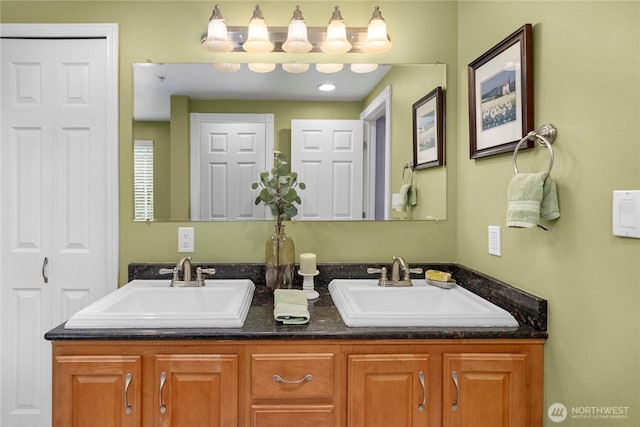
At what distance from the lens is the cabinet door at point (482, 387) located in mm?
1264

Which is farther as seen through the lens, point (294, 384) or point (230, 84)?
point (230, 84)

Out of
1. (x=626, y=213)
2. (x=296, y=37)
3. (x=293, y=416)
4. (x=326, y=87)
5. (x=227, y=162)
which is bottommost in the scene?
(x=293, y=416)

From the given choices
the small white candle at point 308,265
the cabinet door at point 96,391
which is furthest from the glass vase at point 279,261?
the cabinet door at point 96,391

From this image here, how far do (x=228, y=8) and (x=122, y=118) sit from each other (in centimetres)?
77

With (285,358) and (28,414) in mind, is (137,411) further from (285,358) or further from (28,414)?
(28,414)

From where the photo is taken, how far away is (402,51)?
196 cm

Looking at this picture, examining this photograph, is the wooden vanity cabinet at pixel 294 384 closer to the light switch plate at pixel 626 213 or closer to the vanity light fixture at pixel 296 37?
the light switch plate at pixel 626 213

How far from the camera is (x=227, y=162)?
191 cm

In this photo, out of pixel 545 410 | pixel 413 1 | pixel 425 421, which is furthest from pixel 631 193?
pixel 413 1

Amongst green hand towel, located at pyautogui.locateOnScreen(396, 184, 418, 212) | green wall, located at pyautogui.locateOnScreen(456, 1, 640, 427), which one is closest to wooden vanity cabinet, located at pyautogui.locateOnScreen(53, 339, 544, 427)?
green wall, located at pyautogui.locateOnScreen(456, 1, 640, 427)

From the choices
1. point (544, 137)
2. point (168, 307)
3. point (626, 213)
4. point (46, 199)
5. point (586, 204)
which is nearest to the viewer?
point (626, 213)

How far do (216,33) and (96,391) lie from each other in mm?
1559

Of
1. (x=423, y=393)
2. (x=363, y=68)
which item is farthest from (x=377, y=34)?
(x=423, y=393)

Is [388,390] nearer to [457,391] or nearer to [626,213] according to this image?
[457,391]
